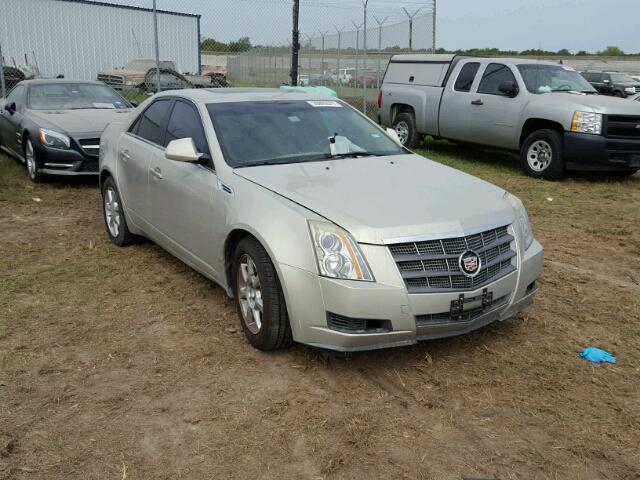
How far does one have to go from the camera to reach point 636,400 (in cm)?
351

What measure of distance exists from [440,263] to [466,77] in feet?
29.4

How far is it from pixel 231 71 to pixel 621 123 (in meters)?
19.4

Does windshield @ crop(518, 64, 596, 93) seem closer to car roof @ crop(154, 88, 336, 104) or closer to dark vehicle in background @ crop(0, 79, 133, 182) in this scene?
car roof @ crop(154, 88, 336, 104)

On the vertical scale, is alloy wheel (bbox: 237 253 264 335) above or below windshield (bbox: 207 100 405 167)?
below

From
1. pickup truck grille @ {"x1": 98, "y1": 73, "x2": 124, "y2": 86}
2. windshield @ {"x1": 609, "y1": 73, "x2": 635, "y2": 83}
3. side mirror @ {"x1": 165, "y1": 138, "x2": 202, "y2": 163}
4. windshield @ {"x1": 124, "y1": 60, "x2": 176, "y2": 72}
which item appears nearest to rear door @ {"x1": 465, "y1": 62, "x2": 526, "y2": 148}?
side mirror @ {"x1": 165, "y1": 138, "x2": 202, "y2": 163}

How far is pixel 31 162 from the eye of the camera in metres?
9.21

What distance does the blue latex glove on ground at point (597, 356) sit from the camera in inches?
156

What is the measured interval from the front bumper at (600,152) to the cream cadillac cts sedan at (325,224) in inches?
208

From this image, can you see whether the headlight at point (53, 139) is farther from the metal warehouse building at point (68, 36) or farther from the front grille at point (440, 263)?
the metal warehouse building at point (68, 36)

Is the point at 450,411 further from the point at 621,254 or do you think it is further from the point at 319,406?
the point at 621,254

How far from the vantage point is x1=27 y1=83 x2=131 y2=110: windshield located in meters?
9.66

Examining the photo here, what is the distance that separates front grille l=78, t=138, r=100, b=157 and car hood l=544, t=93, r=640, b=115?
6714 millimetres

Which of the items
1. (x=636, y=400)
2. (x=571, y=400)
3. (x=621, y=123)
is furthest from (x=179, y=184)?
(x=621, y=123)

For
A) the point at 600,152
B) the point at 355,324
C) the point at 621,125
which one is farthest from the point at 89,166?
the point at 621,125
